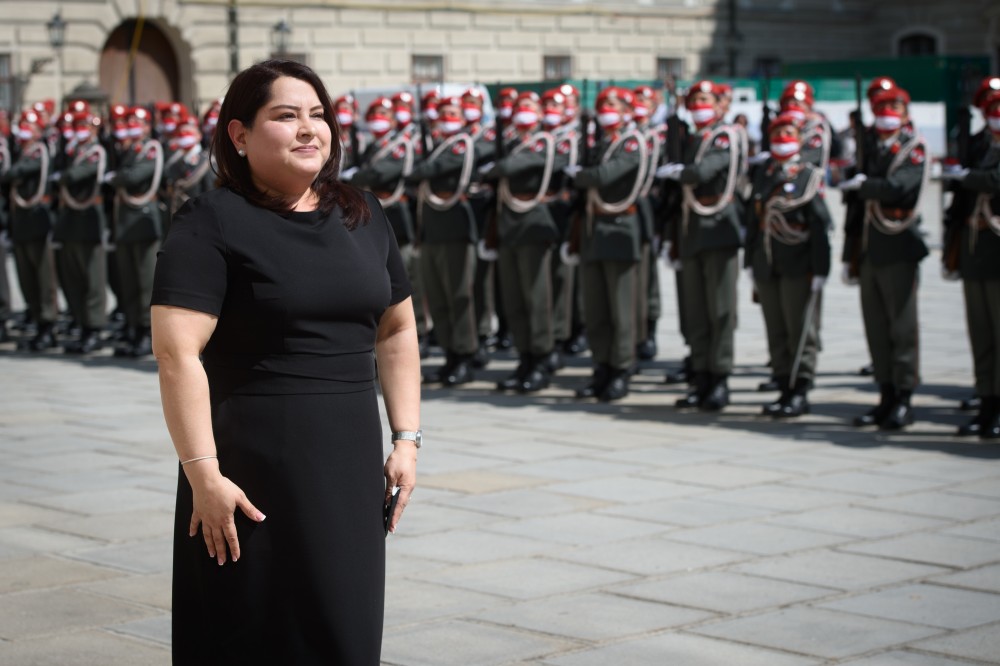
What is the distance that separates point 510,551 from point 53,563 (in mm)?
1629

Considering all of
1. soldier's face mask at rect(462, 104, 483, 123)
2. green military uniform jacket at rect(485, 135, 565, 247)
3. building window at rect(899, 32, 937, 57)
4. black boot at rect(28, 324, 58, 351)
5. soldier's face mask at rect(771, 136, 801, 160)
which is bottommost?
black boot at rect(28, 324, 58, 351)

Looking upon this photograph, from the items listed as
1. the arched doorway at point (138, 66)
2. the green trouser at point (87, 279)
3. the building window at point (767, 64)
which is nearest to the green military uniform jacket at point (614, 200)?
the green trouser at point (87, 279)

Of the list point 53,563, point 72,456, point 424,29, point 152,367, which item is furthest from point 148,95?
point 53,563

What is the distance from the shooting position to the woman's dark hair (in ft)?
10.7

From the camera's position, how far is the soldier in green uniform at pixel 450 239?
10.8 m

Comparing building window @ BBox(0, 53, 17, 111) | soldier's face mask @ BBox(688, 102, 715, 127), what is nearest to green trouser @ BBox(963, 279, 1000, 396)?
soldier's face mask @ BBox(688, 102, 715, 127)

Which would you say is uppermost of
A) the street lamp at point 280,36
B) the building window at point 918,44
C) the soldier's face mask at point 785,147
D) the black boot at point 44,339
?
the building window at point 918,44

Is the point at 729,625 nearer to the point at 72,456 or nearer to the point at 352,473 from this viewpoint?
the point at 352,473

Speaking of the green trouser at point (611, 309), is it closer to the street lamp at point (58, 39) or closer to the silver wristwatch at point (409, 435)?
the silver wristwatch at point (409, 435)

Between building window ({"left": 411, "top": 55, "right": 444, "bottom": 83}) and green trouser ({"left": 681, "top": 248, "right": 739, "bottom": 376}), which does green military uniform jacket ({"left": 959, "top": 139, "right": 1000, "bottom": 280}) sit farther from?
building window ({"left": 411, "top": 55, "right": 444, "bottom": 83})

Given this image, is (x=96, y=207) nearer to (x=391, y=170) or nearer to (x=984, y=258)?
(x=391, y=170)

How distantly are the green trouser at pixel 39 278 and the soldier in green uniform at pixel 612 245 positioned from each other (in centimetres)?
535

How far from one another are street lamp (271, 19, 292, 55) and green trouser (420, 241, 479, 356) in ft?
59.0

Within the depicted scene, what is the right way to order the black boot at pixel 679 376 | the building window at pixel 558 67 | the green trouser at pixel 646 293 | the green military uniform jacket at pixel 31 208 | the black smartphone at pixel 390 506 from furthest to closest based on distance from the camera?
the building window at pixel 558 67 < the green military uniform jacket at pixel 31 208 < the black boot at pixel 679 376 < the green trouser at pixel 646 293 < the black smartphone at pixel 390 506
